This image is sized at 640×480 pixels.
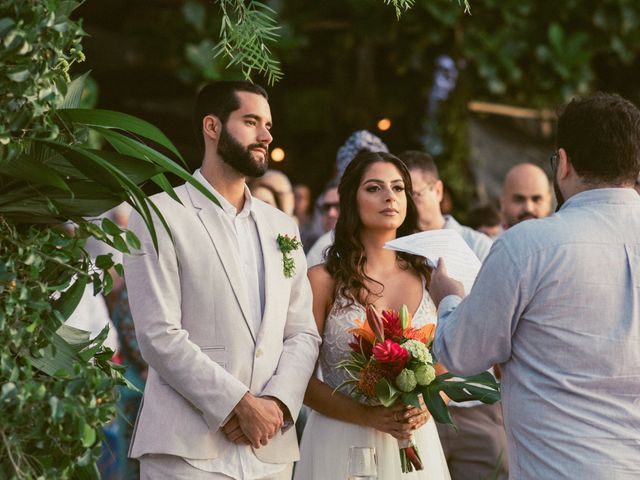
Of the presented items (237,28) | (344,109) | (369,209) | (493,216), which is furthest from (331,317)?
(344,109)

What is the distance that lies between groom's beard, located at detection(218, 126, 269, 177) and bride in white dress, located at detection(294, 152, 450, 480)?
2.68ft

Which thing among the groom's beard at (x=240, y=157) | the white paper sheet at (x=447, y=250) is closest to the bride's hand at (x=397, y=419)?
the white paper sheet at (x=447, y=250)

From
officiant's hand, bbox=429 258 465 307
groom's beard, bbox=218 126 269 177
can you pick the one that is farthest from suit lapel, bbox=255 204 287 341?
officiant's hand, bbox=429 258 465 307

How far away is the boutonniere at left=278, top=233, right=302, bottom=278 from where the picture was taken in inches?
167

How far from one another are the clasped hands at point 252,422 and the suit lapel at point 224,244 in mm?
276

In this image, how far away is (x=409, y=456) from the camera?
4340mm

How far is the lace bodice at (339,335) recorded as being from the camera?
4707 millimetres

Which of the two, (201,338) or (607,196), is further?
(201,338)

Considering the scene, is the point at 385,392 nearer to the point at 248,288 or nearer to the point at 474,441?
the point at 248,288

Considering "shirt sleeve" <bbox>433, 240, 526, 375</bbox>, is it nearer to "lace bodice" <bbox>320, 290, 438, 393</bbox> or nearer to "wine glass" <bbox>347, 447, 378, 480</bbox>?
"wine glass" <bbox>347, 447, 378, 480</bbox>

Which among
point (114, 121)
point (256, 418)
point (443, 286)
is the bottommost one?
point (256, 418)

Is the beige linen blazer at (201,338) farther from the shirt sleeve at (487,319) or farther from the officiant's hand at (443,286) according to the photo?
the shirt sleeve at (487,319)

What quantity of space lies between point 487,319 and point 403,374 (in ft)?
Result: 3.60

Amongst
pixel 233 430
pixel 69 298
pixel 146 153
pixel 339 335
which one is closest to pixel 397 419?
pixel 339 335
